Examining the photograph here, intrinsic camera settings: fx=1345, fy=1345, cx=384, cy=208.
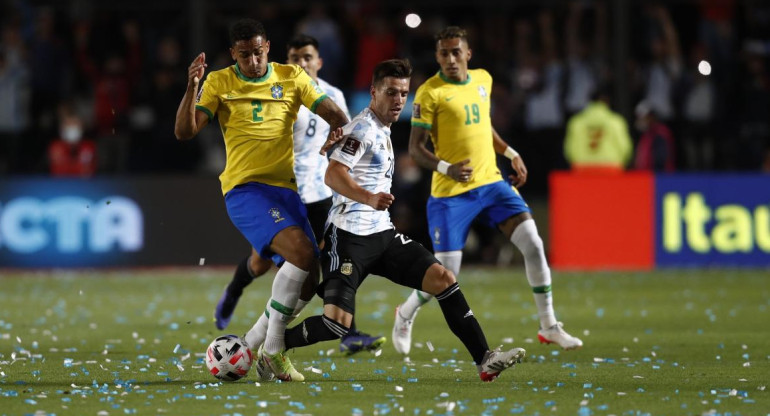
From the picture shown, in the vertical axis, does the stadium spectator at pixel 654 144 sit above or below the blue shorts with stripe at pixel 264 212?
above

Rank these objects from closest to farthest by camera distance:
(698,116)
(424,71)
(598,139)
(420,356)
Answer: (420,356), (598,139), (698,116), (424,71)

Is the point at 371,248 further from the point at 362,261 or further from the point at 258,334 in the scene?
the point at 258,334

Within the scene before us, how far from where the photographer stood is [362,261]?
27.3 ft

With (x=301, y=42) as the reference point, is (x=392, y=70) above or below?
below

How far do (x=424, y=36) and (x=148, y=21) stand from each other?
4.63 metres

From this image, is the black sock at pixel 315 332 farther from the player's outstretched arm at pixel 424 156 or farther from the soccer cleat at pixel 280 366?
the player's outstretched arm at pixel 424 156

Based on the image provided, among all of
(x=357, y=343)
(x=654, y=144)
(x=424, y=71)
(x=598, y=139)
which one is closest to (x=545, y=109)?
(x=598, y=139)

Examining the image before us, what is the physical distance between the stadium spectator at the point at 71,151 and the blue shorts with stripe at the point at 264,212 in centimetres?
1158

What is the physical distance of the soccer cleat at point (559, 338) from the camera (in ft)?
32.8

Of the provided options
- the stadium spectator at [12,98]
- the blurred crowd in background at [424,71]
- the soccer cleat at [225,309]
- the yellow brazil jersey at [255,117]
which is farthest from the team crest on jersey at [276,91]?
the stadium spectator at [12,98]

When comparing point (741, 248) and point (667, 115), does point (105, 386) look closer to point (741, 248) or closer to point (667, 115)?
point (741, 248)

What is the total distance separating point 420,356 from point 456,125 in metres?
1.85

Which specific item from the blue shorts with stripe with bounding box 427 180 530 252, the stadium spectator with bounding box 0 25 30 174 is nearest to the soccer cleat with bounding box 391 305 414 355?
the blue shorts with stripe with bounding box 427 180 530 252

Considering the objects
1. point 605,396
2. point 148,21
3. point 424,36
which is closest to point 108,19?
point 148,21
